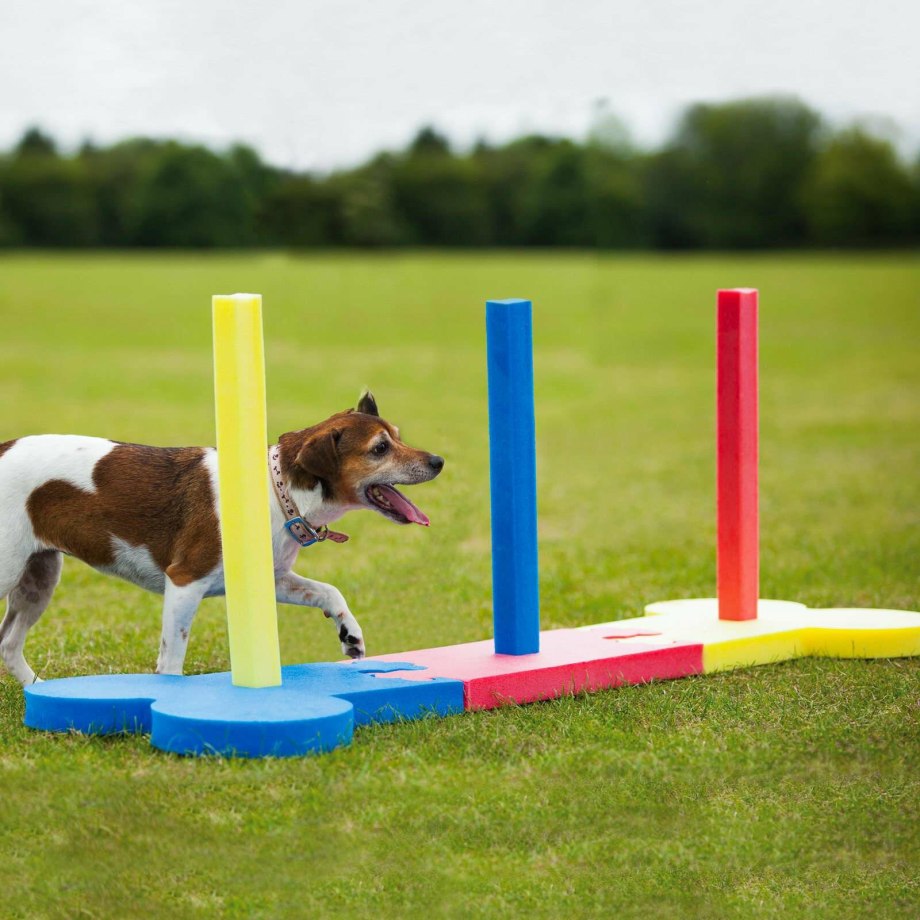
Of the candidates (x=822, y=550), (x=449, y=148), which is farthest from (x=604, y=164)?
(x=822, y=550)

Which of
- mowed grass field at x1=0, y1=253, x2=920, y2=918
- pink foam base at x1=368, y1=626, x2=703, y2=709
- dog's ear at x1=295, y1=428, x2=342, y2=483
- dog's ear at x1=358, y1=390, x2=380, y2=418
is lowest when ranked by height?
mowed grass field at x1=0, y1=253, x2=920, y2=918

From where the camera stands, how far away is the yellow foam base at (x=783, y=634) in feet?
19.6

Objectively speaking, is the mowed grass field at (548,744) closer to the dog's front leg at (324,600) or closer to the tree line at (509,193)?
the dog's front leg at (324,600)

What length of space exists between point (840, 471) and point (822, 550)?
367 centimetres

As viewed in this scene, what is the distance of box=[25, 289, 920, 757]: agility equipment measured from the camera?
15.7ft

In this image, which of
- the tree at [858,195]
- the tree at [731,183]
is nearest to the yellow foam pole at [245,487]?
the tree at [731,183]

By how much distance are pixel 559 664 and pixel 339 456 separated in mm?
1181

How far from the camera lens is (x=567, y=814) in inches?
171

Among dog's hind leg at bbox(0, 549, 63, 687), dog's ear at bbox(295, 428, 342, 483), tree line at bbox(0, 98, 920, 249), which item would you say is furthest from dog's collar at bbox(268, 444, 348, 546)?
tree line at bbox(0, 98, 920, 249)

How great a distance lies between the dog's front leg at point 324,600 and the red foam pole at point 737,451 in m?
1.80

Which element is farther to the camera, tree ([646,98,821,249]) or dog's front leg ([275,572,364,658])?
tree ([646,98,821,249])

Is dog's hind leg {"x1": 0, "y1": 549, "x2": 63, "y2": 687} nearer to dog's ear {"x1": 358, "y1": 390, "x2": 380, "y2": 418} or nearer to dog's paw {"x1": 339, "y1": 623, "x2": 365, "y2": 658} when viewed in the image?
dog's paw {"x1": 339, "y1": 623, "x2": 365, "y2": 658}

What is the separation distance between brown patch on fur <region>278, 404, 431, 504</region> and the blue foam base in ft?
2.29

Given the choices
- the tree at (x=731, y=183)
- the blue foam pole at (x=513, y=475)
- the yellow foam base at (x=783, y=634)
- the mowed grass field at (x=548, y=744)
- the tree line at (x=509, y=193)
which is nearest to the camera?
the mowed grass field at (x=548, y=744)
